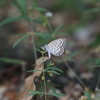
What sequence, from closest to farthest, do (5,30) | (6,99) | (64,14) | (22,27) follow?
(6,99) → (5,30) → (22,27) → (64,14)

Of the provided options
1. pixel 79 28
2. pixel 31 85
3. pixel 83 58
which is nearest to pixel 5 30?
pixel 79 28

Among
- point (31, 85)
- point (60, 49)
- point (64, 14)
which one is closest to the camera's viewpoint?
point (60, 49)

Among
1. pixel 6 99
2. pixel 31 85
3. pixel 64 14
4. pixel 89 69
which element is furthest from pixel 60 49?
pixel 64 14

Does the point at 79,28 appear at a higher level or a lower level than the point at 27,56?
higher

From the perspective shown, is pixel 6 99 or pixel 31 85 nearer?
pixel 31 85

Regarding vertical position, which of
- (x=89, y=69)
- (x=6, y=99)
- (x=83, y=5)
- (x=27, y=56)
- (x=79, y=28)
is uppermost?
(x=83, y=5)

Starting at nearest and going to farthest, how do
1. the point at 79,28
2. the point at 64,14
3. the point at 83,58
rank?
the point at 83,58, the point at 79,28, the point at 64,14

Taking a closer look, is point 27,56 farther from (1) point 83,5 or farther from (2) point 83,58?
(1) point 83,5

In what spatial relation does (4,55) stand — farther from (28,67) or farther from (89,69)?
(89,69)

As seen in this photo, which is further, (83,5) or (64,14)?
(64,14)
